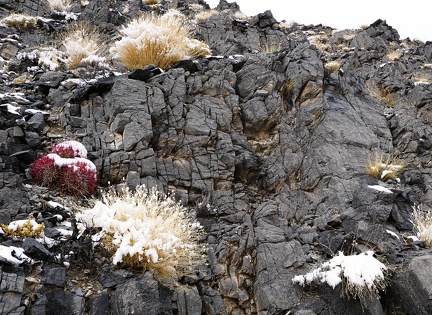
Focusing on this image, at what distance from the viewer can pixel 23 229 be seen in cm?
534

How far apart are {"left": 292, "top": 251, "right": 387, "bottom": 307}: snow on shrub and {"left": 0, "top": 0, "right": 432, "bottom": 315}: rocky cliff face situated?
18 cm

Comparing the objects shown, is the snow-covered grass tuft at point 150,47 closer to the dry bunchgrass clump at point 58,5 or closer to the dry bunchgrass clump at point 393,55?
the dry bunchgrass clump at point 58,5

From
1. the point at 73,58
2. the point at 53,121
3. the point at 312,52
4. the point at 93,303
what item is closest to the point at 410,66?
the point at 312,52

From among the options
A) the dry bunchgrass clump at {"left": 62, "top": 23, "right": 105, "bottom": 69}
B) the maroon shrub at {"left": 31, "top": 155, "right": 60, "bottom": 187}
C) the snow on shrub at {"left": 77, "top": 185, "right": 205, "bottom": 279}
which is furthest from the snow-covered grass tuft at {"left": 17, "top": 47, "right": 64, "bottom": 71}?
the snow on shrub at {"left": 77, "top": 185, "right": 205, "bottom": 279}

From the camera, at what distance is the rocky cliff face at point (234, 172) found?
211 inches

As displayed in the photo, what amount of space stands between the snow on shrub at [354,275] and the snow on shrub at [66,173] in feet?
14.0

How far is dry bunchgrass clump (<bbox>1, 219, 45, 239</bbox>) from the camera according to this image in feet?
17.3

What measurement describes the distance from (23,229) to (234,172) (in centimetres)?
474

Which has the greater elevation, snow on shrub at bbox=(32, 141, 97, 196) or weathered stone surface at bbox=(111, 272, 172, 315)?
snow on shrub at bbox=(32, 141, 97, 196)

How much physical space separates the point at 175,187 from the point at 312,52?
21.6ft

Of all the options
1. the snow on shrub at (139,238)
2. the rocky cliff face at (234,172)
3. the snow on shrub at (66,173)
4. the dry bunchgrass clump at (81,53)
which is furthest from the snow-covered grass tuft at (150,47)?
the snow on shrub at (139,238)

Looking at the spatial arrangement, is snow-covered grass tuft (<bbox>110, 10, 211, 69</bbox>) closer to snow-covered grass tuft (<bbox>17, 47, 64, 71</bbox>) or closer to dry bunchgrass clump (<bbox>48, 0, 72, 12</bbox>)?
snow-covered grass tuft (<bbox>17, 47, 64, 71</bbox>)

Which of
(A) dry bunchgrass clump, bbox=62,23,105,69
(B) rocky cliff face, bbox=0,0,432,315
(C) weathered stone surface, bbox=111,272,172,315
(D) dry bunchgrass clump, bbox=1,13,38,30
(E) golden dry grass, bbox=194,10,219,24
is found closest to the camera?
(C) weathered stone surface, bbox=111,272,172,315

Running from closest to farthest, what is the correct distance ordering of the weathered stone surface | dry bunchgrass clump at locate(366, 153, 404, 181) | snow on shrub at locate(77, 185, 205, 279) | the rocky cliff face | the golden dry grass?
1. the weathered stone surface
2. snow on shrub at locate(77, 185, 205, 279)
3. the rocky cliff face
4. dry bunchgrass clump at locate(366, 153, 404, 181)
5. the golden dry grass
